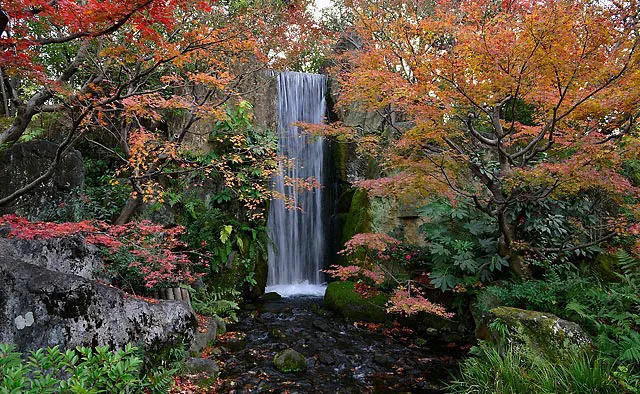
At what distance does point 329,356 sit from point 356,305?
6.81 feet

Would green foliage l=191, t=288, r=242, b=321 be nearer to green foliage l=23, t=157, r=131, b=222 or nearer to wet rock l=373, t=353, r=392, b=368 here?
green foliage l=23, t=157, r=131, b=222

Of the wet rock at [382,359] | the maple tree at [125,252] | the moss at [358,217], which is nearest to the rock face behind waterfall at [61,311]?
the maple tree at [125,252]

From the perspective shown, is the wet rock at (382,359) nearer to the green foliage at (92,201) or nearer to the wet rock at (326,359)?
the wet rock at (326,359)

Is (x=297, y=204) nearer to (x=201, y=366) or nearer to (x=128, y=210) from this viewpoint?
(x=128, y=210)

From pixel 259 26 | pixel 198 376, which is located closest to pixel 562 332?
pixel 198 376

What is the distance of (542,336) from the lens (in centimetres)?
456

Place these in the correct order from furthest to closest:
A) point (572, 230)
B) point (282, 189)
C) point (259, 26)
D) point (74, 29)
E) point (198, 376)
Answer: point (282, 189) < point (259, 26) < point (572, 230) < point (198, 376) < point (74, 29)

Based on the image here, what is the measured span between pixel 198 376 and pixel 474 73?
577 centimetres

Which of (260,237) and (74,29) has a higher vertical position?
(74,29)

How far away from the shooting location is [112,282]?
17.3ft

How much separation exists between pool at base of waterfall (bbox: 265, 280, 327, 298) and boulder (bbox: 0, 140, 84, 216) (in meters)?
6.05

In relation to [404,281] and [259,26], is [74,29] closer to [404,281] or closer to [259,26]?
[259,26]

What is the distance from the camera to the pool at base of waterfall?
10.6m

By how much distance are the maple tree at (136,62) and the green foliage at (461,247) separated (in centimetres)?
500
